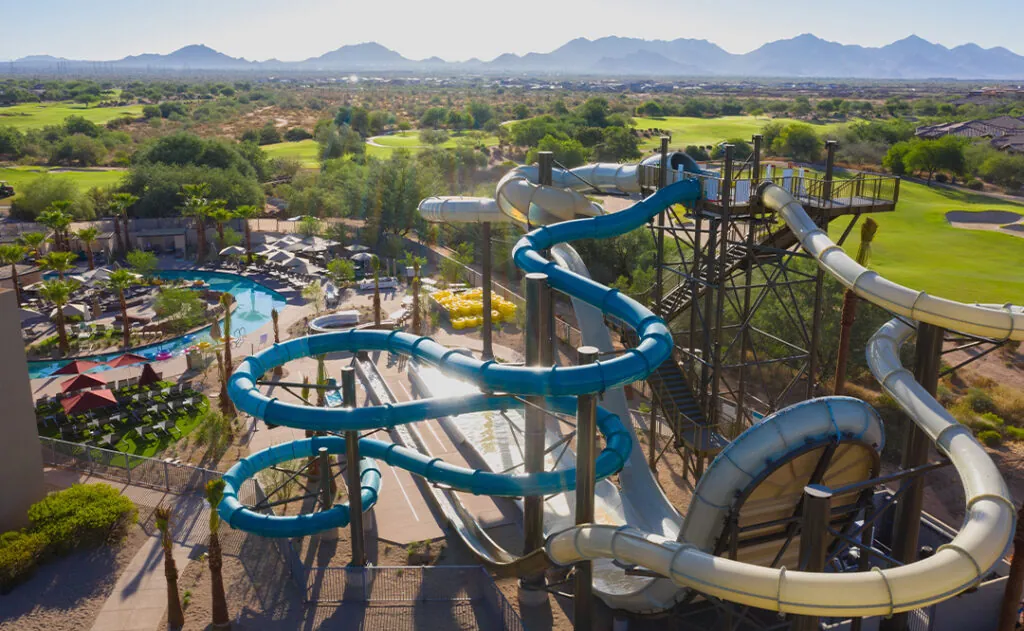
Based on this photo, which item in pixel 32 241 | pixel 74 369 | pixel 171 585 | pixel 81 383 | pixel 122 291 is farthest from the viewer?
pixel 32 241

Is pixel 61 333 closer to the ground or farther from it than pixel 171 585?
closer to the ground

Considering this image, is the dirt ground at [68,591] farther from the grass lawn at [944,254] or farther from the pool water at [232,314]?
the grass lawn at [944,254]

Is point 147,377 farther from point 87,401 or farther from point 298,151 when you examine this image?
point 298,151

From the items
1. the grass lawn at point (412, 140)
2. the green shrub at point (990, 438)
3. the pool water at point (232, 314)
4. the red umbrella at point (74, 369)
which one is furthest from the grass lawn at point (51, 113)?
the green shrub at point (990, 438)

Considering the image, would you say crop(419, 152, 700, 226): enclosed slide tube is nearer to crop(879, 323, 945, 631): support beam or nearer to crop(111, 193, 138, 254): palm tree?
crop(879, 323, 945, 631): support beam

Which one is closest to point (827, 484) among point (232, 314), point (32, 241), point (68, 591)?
point (68, 591)

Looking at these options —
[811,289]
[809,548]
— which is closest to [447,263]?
[811,289]

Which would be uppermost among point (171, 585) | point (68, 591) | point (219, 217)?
point (219, 217)
